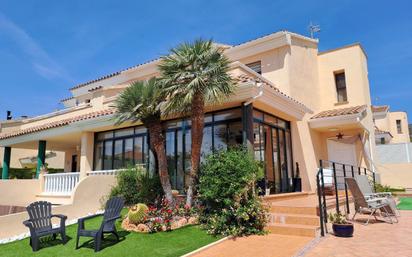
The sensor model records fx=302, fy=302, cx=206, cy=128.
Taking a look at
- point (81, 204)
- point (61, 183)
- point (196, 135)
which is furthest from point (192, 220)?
point (61, 183)

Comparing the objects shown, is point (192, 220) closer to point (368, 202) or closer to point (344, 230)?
point (344, 230)

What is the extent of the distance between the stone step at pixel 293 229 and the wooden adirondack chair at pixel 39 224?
6263mm

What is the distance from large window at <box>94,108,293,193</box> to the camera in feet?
41.8

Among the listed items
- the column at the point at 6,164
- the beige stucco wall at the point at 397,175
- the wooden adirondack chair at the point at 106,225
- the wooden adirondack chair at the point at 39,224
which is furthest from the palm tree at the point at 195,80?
the beige stucco wall at the point at 397,175

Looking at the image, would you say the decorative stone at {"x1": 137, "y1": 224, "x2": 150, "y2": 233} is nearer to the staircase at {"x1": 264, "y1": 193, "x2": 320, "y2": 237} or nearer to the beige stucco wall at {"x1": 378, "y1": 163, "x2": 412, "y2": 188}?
the staircase at {"x1": 264, "y1": 193, "x2": 320, "y2": 237}

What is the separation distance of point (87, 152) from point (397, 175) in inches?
936

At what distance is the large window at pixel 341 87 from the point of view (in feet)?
64.5

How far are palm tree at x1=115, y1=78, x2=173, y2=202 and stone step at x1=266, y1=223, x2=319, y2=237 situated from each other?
373 centimetres

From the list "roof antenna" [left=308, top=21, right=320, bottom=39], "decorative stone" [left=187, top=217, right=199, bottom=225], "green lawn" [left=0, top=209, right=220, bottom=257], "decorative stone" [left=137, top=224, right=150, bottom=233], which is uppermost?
"roof antenna" [left=308, top=21, right=320, bottom=39]

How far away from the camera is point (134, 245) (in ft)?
26.8

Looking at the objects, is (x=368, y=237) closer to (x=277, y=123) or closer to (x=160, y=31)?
(x=277, y=123)

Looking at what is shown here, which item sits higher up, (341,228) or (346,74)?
(346,74)

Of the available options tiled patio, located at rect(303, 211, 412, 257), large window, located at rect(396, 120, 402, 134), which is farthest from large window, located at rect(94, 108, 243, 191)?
large window, located at rect(396, 120, 402, 134)

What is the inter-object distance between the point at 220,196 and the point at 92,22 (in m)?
11.3
